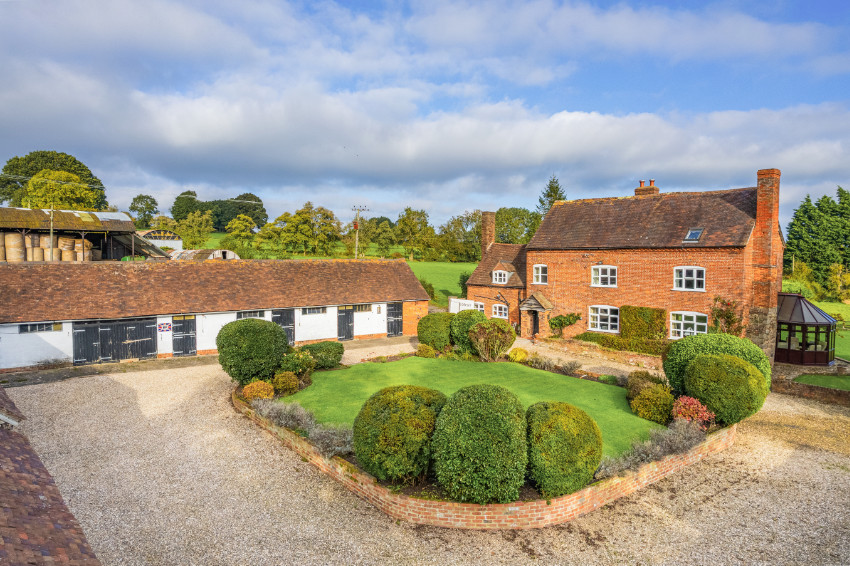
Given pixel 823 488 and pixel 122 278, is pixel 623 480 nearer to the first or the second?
pixel 823 488

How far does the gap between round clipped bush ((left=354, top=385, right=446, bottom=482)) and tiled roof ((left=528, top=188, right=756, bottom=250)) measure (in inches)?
778

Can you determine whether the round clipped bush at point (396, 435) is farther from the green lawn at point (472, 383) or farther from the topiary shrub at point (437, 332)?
the topiary shrub at point (437, 332)

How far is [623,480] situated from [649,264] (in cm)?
1736

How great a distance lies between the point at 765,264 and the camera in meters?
22.3

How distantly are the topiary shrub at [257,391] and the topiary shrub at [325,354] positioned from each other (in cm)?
397

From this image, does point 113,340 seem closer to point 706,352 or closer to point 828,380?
point 706,352

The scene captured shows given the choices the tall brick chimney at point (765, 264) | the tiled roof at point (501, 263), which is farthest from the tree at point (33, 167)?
the tall brick chimney at point (765, 264)

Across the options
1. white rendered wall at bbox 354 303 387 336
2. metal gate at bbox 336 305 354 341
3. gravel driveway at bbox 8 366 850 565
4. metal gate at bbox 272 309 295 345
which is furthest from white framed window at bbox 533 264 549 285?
gravel driveway at bbox 8 366 850 565

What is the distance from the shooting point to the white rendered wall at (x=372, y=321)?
28.9 meters

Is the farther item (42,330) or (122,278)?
(122,278)

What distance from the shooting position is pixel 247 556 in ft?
27.6

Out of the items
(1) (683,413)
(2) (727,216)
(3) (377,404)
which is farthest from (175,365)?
(2) (727,216)

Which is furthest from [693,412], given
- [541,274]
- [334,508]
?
[541,274]

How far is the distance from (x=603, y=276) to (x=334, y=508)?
856 inches
